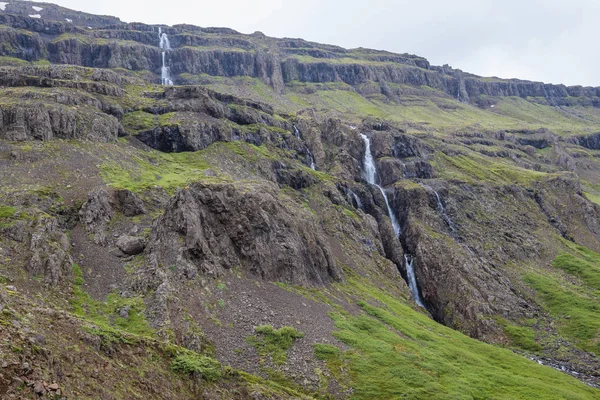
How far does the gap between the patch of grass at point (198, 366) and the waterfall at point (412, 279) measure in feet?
215

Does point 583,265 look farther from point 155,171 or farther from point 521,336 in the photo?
point 155,171

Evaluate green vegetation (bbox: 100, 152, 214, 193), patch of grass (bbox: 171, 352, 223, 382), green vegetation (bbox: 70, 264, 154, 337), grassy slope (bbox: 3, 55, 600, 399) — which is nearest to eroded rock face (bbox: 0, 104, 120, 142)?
grassy slope (bbox: 3, 55, 600, 399)

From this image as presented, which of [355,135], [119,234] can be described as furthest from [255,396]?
[355,135]

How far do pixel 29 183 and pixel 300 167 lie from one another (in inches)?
2520

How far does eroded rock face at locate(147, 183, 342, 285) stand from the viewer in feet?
173

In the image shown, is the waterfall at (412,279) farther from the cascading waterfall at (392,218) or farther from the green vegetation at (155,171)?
the green vegetation at (155,171)

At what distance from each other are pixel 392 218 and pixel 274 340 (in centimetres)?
7235

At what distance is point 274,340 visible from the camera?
44.2 metres

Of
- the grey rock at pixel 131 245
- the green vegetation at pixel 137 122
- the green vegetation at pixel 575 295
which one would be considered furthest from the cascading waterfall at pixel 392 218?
the green vegetation at pixel 137 122

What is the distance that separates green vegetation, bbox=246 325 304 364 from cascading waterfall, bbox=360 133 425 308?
4931 cm

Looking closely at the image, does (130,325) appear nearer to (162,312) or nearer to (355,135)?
(162,312)

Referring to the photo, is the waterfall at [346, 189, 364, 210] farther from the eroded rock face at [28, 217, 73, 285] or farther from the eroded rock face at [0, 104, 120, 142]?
the eroded rock face at [28, 217, 73, 285]

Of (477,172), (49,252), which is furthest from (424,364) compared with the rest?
(477,172)

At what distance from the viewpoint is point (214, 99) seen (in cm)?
12119
